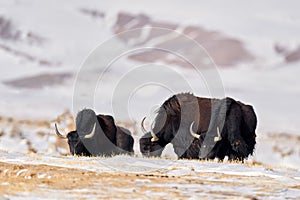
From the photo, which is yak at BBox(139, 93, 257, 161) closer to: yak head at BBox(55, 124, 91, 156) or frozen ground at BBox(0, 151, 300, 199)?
yak head at BBox(55, 124, 91, 156)

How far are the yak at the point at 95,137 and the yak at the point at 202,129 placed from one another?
54.5 inches

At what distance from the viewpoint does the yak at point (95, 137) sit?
22125 millimetres

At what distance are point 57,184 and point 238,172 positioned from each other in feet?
16.0

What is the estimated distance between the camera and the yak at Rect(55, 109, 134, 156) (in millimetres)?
22125

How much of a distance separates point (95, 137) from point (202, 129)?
11.5ft

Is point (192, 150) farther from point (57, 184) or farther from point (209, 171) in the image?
point (57, 184)

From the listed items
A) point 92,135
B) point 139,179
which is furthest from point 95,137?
point 139,179

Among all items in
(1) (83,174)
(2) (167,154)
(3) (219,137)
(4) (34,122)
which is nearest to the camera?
(1) (83,174)

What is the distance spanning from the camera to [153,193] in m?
13.8

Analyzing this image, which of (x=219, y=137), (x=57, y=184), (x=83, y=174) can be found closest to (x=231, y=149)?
(x=219, y=137)

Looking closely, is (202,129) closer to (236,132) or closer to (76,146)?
(236,132)

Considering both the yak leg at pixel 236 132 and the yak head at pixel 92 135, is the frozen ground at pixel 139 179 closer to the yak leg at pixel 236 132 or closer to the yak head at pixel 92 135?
the yak leg at pixel 236 132

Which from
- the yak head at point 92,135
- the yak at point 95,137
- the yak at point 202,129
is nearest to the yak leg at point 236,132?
the yak at point 202,129

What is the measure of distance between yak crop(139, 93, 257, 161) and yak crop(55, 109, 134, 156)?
1.38m
